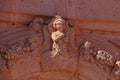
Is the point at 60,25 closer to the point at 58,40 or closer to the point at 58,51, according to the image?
the point at 58,40

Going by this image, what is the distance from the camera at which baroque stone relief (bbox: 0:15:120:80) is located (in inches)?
258

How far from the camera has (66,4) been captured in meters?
7.08

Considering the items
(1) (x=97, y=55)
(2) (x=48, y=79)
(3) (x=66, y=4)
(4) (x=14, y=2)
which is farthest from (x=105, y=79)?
(4) (x=14, y=2)

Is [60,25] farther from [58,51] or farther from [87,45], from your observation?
[87,45]

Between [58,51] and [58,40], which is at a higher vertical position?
[58,40]

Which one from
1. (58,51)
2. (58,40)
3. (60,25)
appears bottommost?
(58,51)

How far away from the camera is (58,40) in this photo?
6.66 metres

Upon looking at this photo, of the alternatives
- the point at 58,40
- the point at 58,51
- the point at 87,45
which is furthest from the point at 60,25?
the point at 87,45

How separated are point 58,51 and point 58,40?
0.15 metres

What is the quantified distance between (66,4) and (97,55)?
0.88 m

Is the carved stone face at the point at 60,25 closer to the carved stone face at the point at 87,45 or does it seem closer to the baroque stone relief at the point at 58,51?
the baroque stone relief at the point at 58,51

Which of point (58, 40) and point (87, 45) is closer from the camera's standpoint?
point (58, 40)

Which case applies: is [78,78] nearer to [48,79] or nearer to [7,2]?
[48,79]

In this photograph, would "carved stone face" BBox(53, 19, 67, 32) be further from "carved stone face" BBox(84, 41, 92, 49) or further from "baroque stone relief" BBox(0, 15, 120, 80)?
"carved stone face" BBox(84, 41, 92, 49)
